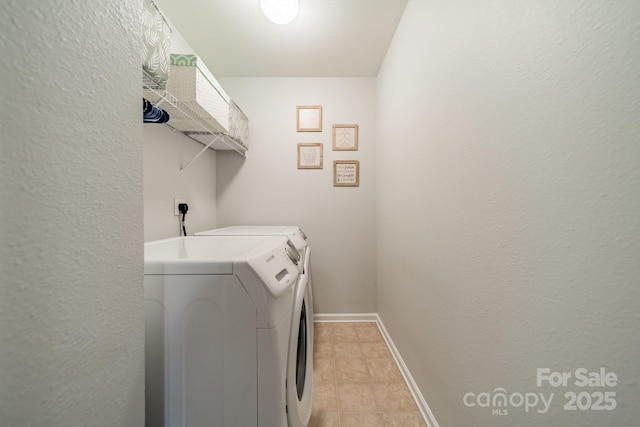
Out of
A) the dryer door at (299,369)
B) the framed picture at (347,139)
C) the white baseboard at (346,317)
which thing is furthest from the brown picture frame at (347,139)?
the white baseboard at (346,317)

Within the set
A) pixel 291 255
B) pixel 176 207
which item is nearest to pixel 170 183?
pixel 176 207

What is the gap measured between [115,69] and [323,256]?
1.99 metres

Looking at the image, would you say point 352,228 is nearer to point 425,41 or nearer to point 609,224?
point 425,41

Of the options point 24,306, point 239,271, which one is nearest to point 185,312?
point 239,271

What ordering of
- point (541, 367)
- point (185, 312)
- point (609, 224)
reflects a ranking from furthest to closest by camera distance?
1. point (185, 312)
2. point (541, 367)
3. point (609, 224)

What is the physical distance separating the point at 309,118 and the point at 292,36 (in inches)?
26.2

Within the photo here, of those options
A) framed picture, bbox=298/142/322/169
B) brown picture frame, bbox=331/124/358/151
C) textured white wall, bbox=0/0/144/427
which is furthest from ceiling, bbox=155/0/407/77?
textured white wall, bbox=0/0/144/427

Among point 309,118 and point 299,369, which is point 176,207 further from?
point 309,118

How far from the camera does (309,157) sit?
2.22 meters

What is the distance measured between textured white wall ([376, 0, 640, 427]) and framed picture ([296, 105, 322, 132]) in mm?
1137

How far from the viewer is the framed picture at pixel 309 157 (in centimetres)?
222

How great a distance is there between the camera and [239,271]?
28.2 inches

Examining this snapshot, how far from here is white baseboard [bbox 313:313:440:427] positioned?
1177 mm

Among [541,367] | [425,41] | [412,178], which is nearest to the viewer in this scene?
[541,367]
